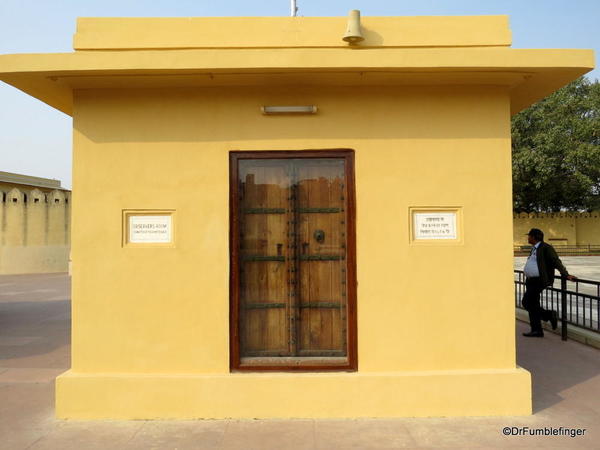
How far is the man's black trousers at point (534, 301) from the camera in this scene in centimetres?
740

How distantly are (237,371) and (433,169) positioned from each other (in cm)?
270

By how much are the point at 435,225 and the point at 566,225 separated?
117 feet

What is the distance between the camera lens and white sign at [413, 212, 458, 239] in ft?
15.0

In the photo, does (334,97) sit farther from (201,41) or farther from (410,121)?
(201,41)

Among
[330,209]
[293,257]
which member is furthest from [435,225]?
[293,257]

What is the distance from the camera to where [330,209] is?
183 inches

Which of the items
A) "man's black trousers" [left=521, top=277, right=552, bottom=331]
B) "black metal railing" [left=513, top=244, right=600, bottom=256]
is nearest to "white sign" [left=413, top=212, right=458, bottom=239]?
"man's black trousers" [left=521, top=277, right=552, bottom=331]

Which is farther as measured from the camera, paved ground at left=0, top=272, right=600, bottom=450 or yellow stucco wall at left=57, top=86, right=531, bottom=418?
yellow stucco wall at left=57, top=86, right=531, bottom=418

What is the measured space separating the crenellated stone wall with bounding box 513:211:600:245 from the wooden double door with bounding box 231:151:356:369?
3393 centimetres

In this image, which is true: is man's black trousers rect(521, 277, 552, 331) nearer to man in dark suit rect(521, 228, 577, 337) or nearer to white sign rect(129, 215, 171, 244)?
man in dark suit rect(521, 228, 577, 337)

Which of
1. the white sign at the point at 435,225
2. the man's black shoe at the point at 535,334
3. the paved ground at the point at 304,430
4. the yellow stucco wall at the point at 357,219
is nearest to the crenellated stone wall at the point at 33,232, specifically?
the paved ground at the point at 304,430

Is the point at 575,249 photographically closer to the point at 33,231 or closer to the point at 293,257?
the point at 33,231

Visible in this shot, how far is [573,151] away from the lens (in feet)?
98.7

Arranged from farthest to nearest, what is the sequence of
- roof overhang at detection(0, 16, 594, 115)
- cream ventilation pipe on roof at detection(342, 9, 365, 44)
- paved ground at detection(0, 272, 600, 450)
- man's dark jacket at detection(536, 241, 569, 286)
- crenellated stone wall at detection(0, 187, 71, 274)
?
crenellated stone wall at detection(0, 187, 71, 274), man's dark jacket at detection(536, 241, 569, 286), cream ventilation pipe on roof at detection(342, 9, 365, 44), roof overhang at detection(0, 16, 594, 115), paved ground at detection(0, 272, 600, 450)
